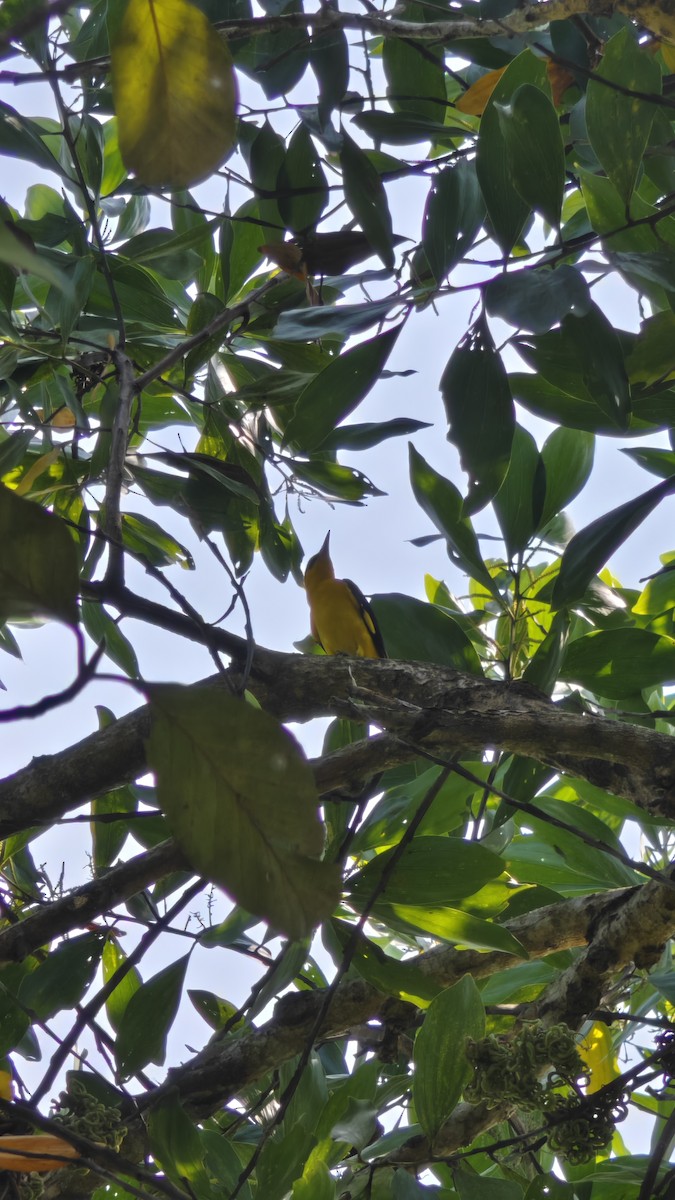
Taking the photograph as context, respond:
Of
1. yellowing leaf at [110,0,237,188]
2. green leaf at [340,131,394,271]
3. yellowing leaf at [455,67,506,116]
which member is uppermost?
yellowing leaf at [455,67,506,116]

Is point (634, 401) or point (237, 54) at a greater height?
point (237, 54)

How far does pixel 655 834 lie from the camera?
2.31 meters

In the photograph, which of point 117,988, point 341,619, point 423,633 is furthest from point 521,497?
point 341,619

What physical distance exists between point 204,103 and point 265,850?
1.89 ft

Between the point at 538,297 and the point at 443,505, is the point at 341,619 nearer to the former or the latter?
the point at 443,505

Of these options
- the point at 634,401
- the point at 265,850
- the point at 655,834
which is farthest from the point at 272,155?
the point at 655,834

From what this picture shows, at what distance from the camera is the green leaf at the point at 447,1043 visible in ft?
4.56

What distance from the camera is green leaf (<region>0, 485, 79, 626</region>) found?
627 millimetres

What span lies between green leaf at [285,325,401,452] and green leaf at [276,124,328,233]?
0.60 meters

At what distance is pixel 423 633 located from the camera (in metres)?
1.87

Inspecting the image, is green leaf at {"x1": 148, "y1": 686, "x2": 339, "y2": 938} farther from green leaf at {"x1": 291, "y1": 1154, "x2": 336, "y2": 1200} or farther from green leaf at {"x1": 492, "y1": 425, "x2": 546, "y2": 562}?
green leaf at {"x1": 492, "y1": 425, "x2": 546, "y2": 562}

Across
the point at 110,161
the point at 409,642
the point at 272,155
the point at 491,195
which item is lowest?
the point at 409,642

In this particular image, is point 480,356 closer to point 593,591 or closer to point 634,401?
point 634,401

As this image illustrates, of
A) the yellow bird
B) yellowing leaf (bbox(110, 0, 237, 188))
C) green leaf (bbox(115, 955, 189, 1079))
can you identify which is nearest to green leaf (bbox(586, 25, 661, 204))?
yellowing leaf (bbox(110, 0, 237, 188))
